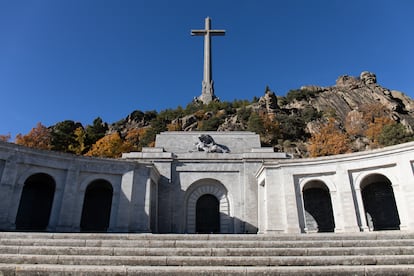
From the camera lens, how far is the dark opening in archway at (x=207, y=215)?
79.4ft

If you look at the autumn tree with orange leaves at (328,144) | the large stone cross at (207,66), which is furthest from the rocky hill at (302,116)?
the large stone cross at (207,66)

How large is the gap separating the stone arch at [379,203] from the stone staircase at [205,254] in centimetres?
1146

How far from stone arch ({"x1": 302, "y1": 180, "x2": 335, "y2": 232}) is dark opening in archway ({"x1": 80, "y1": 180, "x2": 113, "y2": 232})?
1468cm

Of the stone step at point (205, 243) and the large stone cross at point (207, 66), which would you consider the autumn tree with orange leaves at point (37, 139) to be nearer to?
the large stone cross at point (207, 66)

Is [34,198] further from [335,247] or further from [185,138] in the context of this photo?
[335,247]

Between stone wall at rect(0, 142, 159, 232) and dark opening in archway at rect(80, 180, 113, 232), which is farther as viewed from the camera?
dark opening in archway at rect(80, 180, 113, 232)

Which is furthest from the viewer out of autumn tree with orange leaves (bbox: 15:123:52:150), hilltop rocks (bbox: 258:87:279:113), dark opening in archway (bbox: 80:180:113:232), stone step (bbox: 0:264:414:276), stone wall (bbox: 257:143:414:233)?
hilltop rocks (bbox: 258:87:279:113)

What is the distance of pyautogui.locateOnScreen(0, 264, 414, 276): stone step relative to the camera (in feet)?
24.4

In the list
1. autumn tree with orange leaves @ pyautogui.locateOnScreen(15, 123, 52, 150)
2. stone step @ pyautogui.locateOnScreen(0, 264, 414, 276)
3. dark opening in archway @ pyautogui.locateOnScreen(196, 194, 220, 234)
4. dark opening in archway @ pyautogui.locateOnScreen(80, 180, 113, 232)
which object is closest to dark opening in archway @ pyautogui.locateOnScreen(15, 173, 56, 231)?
dark opening in archway @ pyautogui.locateOnScreen(80, 180, 113, 232)

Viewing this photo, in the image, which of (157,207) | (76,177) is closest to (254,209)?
(157,207)

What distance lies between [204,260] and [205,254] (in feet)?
2.23

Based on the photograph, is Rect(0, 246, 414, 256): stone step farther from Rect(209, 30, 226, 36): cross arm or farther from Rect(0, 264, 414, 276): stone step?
Rect(209, 30, 226, 36): cross arm

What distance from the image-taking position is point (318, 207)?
23.2 m

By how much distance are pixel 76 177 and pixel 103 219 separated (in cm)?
415
